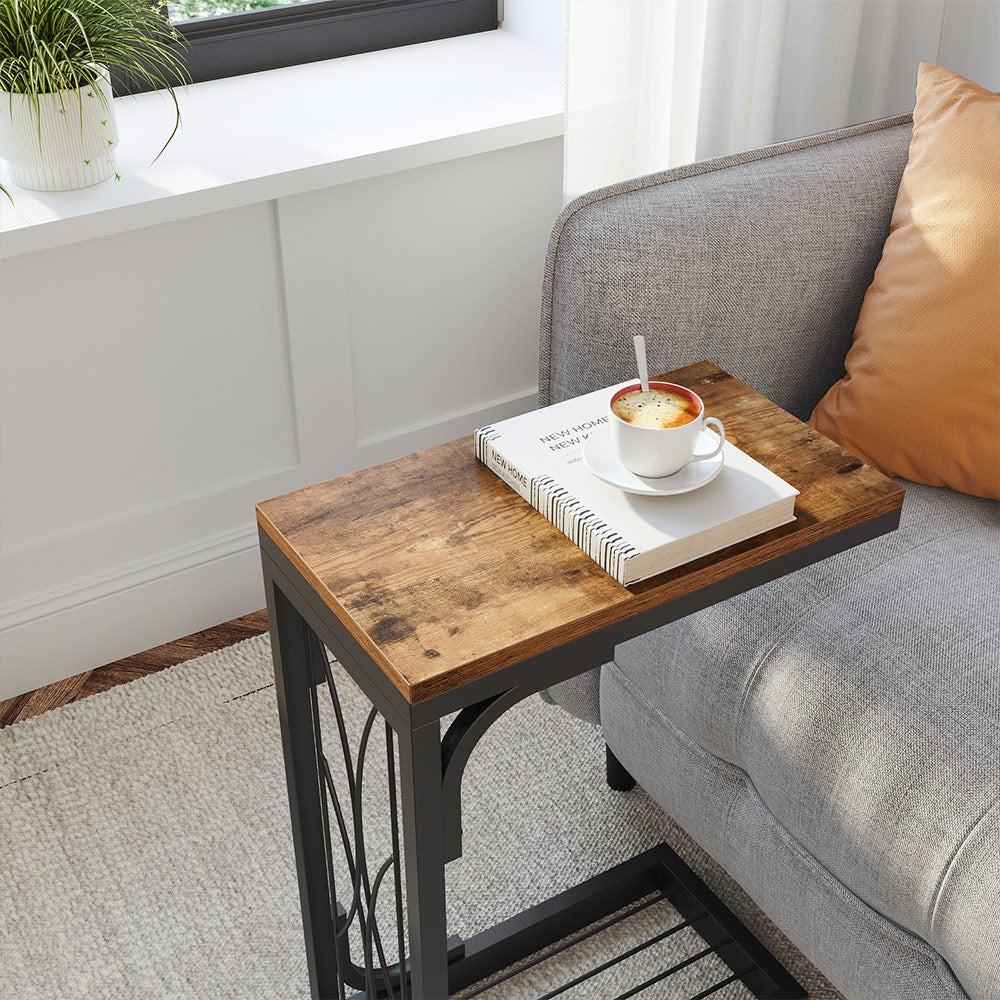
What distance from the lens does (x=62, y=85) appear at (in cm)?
141

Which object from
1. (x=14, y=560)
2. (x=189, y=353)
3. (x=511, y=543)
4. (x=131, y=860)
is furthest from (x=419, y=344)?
(x=511, y=543)

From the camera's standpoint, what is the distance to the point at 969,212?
1.24 metres

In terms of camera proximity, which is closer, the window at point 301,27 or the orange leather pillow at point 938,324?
the orange leather pillow at point 938,324

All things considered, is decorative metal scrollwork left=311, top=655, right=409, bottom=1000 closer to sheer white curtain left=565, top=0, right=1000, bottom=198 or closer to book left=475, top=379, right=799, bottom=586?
book left=475, top=379, right=799, bottom=586

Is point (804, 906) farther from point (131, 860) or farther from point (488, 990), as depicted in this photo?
point (131, 860)

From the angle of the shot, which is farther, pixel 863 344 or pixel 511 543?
pixel 863 344

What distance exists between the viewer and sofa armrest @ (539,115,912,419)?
48.1 inches

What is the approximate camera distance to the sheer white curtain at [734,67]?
1.60 metres

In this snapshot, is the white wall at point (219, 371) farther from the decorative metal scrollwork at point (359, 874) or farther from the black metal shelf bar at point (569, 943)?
the black metal shelf bar at point (569, 943)

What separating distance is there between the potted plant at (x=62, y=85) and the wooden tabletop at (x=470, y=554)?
73 centimetres

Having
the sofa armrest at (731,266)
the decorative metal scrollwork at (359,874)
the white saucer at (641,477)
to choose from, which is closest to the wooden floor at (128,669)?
the decorative metal scrollwork at (359,874)

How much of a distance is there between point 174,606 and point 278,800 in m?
0.40

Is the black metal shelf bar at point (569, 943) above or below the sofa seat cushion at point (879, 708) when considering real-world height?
below

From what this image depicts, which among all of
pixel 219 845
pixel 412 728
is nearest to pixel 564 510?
pixel 412 728
